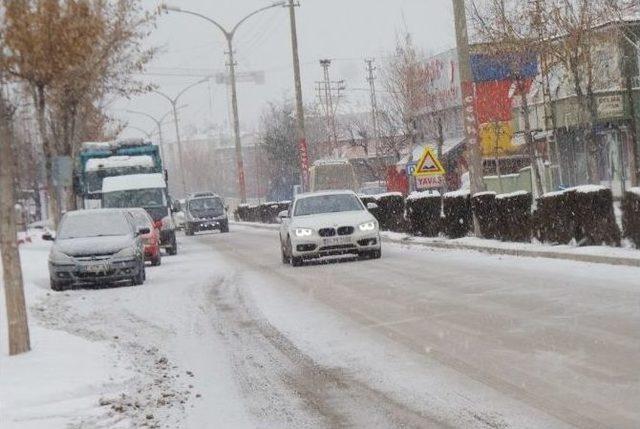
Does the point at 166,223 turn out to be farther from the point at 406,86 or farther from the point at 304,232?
the point at 406,86

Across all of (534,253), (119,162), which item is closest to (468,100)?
(534,253)

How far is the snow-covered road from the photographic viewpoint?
7375 mm

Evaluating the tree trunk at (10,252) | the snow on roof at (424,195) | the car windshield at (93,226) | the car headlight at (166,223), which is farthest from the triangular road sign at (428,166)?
the tree trunk at (10,252)

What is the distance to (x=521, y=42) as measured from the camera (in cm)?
3462

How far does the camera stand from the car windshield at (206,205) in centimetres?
5738

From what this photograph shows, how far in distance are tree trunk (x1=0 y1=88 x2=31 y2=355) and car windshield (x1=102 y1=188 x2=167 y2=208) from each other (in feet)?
76.6

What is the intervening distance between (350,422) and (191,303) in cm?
992

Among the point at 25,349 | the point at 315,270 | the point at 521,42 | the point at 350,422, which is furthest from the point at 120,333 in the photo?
the point at 521,42

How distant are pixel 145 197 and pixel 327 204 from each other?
11.8 meters

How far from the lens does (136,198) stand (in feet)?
114

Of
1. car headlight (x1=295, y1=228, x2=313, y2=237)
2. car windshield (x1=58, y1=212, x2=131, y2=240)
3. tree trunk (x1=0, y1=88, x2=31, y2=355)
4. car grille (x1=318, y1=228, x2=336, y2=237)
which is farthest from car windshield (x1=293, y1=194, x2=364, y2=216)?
tree trunk (x1=0, y1=88, x2=31, y2=355)

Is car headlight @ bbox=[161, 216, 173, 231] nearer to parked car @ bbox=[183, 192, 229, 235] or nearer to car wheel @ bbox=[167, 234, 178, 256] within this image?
car wheel @ bbox=[167, 234, 178, 256]

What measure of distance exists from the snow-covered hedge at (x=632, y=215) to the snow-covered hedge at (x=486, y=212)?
629 centimetres

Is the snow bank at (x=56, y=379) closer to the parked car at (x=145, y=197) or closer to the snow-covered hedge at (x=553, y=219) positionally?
the snow-covered hedge at (x=553, y=219)
